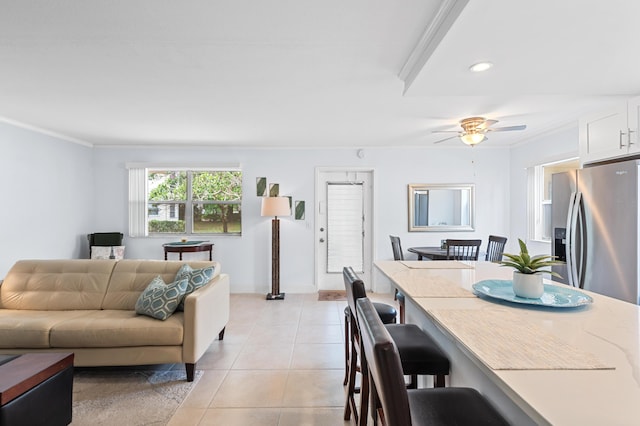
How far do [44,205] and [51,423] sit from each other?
346cm

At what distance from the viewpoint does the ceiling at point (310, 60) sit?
167cm

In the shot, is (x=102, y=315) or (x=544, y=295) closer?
(x=544, y=295)

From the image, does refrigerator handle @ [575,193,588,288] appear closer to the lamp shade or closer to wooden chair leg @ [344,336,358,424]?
wooden chair leg @ [344,336,358,424]

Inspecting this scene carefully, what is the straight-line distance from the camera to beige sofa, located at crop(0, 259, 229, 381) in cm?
242

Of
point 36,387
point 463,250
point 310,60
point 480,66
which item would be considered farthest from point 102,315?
point 463,250

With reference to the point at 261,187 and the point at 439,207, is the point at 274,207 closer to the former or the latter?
the point at 261,187

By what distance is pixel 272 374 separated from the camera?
2602 millimetres

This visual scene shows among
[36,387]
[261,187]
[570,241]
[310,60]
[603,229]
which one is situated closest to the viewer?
[36,387]

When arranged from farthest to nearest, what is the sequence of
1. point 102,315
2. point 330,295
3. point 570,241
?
point 330,295, point 570,241, point 102,315

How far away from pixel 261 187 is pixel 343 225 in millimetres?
1438

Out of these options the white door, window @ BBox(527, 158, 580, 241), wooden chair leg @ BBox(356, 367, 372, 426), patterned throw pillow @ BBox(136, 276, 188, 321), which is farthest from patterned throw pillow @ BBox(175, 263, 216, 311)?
window @ BBox(527, 158, 580, 241)

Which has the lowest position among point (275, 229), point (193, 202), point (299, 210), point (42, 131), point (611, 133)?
point (275, 229)

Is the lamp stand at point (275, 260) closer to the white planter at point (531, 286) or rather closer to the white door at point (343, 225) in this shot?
the white door at point (343, 225)

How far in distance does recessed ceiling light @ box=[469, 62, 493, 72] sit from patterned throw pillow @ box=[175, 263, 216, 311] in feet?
8.43
